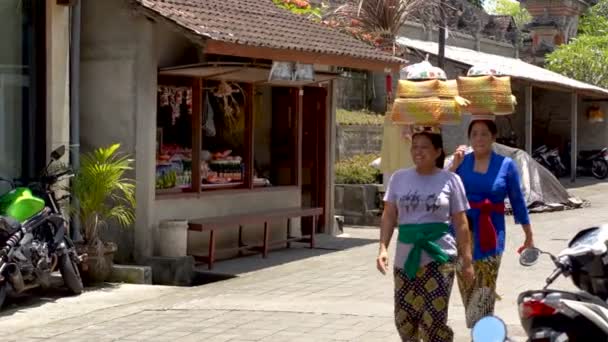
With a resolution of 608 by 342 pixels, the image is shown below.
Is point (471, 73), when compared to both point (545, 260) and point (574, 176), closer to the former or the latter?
point (545, 260)

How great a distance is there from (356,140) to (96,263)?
35.3ft

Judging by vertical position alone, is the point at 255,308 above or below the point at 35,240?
below

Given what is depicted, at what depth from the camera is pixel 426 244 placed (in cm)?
650

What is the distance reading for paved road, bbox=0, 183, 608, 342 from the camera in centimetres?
897

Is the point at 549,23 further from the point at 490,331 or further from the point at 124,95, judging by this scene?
the point at 490,331

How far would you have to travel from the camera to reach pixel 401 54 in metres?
22.2

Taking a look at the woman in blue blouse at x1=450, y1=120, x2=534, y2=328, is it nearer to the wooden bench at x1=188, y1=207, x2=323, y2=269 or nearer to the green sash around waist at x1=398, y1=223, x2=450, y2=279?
the green sash around waist at x1=398, y1=223, x2=450, y2=279

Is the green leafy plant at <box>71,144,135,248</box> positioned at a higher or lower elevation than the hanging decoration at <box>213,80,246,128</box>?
lower

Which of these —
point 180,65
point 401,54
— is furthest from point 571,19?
point 180,65

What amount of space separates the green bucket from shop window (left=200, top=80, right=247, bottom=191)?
138 inches

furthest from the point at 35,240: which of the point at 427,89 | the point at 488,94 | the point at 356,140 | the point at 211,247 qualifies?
the point at 356,140

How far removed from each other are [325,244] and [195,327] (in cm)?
657

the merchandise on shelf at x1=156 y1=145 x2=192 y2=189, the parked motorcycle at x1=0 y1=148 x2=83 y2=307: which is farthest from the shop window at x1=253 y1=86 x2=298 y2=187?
the parked motorcycle at x1=0 y1=148 x2=83 y2=307

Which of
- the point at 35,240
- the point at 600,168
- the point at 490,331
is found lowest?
the point at 35,240
